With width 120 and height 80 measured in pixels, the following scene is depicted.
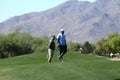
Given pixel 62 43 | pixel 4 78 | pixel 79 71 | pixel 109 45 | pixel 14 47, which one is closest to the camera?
pixel 4 78

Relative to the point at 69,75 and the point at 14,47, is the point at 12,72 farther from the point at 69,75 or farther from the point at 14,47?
the point at 14,47

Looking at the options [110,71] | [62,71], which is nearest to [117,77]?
[110,71]

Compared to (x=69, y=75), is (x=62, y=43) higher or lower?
higher

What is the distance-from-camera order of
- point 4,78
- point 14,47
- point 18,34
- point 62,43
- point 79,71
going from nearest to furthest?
point 4,78 < point 79,71 < point 62,43 < point 14,47 < point 18,34

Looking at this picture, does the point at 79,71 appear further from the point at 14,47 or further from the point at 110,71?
the point at 14,47

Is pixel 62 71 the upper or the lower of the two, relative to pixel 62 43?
lower

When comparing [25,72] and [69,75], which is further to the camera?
[25,72]

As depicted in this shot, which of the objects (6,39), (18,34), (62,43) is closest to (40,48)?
(18,34)

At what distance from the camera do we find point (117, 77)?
21.5 m

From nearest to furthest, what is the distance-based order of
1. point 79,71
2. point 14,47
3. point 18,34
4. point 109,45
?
point 79,71 < point 14,47 < point 18,34 < point 109,45

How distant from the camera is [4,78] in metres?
20.8

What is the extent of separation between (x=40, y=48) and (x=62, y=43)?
434ft

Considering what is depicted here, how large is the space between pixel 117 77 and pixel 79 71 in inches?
84.7

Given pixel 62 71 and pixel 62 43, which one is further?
pixel 62 43
